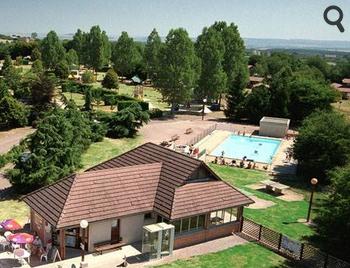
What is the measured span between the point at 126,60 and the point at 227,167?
57799mm

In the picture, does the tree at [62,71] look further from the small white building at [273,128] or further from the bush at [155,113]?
the small white building at [273,128]

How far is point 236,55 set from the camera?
70.3 meters

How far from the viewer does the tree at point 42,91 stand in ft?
165

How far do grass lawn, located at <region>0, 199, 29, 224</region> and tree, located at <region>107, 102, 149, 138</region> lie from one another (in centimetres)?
1938

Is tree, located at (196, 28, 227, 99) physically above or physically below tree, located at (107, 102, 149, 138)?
above

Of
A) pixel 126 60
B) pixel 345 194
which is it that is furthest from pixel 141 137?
pixel 126 60

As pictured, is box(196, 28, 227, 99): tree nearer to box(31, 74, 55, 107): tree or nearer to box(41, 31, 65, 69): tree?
box(31, 74, 55, 107): tree

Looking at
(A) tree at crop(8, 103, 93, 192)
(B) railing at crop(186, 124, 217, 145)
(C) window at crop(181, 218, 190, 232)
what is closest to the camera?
(C) window at crop(181, 218, 190, 232)

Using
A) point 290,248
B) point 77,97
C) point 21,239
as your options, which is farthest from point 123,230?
point 77,97

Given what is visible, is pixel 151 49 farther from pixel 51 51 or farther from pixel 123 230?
pixel 123 230

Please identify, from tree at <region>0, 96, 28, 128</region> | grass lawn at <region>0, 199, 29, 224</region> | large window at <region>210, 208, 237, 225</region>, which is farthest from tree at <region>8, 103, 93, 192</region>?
tree at <region>0, 96, 28, 128</region>

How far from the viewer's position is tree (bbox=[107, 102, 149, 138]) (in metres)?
45.7

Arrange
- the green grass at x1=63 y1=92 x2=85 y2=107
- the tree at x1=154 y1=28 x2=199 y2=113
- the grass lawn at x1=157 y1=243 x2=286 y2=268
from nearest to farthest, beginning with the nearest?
the grass lawn at x1=157 y1=243 x2=286 y2=268, the tree at x1=154 y1=28 x2=199 y2=113, the green grass at x1=63 y1=92 x2=85 y2=107

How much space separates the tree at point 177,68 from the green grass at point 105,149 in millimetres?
14398
